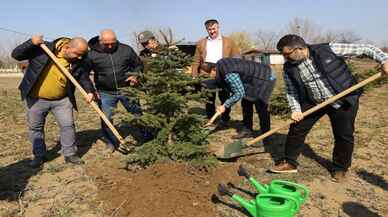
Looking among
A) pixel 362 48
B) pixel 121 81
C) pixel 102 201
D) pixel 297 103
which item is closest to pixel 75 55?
pixel 121 81

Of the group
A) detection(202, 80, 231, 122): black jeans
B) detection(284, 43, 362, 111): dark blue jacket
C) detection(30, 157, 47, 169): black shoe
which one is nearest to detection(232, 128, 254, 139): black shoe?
detection(202, 80, 231, 122): black jeans

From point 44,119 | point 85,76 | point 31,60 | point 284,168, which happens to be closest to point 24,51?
point 31,60

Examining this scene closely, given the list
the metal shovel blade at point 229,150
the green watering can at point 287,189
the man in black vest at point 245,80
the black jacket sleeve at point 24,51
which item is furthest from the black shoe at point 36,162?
the green watering can at point 287,189

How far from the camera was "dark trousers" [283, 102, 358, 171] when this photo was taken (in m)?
4.16

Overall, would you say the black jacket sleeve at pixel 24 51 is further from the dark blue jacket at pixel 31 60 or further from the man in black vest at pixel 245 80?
→ the man in black vest at pixel 245 80

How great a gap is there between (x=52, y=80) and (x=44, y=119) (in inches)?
24.5

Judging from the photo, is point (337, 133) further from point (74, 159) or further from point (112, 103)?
point (74, 159)

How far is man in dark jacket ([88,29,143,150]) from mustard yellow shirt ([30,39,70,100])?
0.51 m

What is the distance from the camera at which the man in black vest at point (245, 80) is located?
5.10 meters

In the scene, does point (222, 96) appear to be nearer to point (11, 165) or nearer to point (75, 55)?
point (75, 55)

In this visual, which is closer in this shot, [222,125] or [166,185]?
[166,185]

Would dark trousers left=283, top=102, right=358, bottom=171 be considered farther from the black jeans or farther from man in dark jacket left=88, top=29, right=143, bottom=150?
man in dark jacket left=88, top=29, right=143, bottom=150

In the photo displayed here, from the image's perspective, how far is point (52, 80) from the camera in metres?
4.70

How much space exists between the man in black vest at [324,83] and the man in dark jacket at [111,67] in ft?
7.43
